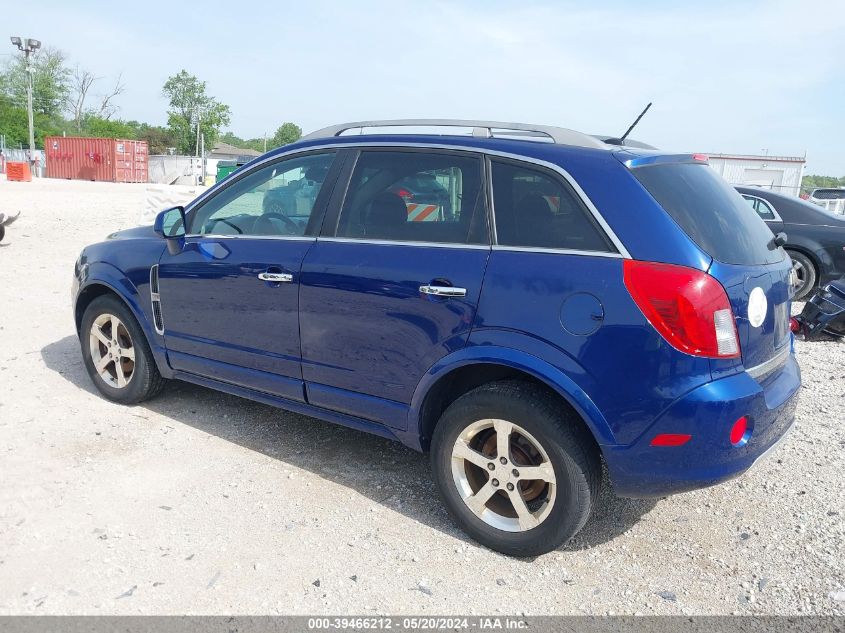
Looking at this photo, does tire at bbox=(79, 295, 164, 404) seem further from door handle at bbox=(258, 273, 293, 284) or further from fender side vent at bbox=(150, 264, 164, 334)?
door handle at bbox=(258, 273, 293, 284)

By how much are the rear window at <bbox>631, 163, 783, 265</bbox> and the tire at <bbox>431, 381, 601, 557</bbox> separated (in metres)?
0.93

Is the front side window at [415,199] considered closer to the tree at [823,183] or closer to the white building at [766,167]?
the tree at [823,183]

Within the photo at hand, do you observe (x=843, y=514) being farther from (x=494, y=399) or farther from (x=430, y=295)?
(x=430, y=295)

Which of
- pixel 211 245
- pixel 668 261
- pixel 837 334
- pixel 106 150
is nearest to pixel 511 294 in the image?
pixel 668 261

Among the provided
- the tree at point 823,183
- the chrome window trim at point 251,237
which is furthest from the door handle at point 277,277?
the tree at point 823,183

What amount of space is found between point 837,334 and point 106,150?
49.1 metres

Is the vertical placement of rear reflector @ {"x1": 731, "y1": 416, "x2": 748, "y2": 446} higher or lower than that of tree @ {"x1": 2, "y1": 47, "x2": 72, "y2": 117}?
lower

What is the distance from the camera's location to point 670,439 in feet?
9.26

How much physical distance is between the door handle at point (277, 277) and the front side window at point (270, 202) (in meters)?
0.25

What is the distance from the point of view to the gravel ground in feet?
9.72

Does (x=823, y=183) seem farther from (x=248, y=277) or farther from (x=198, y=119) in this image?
(x=198, y=119)

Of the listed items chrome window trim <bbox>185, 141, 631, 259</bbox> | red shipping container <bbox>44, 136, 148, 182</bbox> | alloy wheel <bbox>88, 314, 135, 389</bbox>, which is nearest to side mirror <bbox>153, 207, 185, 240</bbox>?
chrome window trim <bbox>185, 141, 631, 259</bbox>

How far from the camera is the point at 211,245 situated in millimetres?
4258

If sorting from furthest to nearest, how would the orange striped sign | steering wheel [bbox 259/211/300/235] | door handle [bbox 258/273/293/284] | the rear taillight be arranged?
steering wheel [bbox 259/211/300/235]
door handle [bbox 258/273/293/284]
the orange striped sign
the rear taillight
